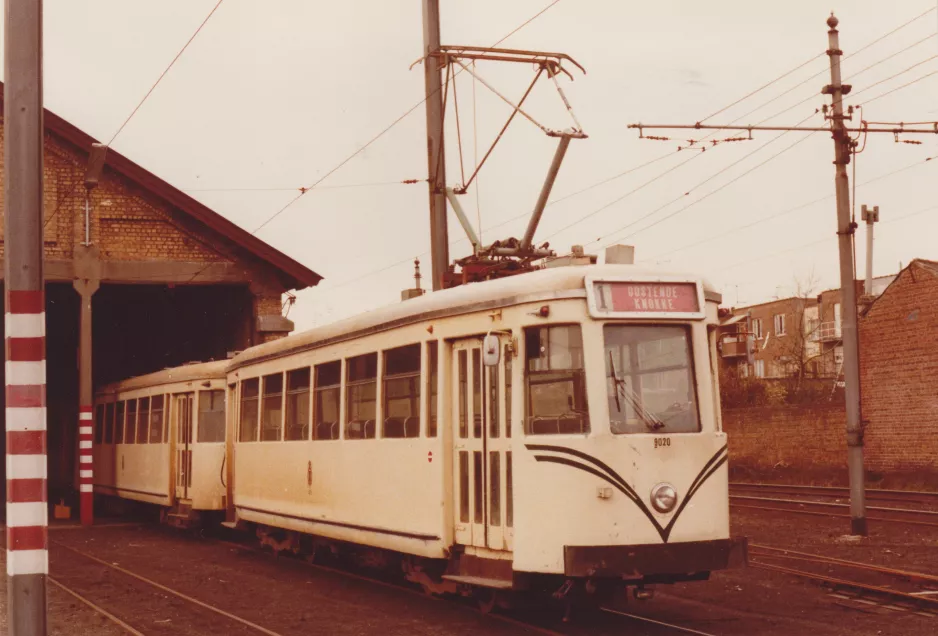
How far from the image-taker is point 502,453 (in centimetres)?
976

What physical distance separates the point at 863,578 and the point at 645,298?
467cm

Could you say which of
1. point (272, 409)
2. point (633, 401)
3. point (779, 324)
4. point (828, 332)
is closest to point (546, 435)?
point (633, 401)

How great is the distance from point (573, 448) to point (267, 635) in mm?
2917

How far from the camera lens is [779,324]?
7431 cm

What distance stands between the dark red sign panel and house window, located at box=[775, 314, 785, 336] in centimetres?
6605

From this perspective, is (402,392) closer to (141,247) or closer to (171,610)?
(171,610)

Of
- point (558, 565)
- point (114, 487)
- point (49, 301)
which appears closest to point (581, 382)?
point (558, 565)

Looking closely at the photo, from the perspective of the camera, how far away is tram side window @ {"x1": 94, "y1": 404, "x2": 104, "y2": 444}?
89.7 ft

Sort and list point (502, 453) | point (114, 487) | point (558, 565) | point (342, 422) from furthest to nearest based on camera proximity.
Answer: point (114, 487) < point (342, 422) < point (502, 453) < point (558, 565)

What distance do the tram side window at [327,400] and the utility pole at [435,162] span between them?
3.00 metres

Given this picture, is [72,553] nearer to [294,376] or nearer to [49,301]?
→ [294,376]

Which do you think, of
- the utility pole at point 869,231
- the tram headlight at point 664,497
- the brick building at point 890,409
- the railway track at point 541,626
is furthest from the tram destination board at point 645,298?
the utility pole at point 869,231

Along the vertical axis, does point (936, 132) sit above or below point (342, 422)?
above

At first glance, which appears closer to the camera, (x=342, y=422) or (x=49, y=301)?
(x=342, y=422)
